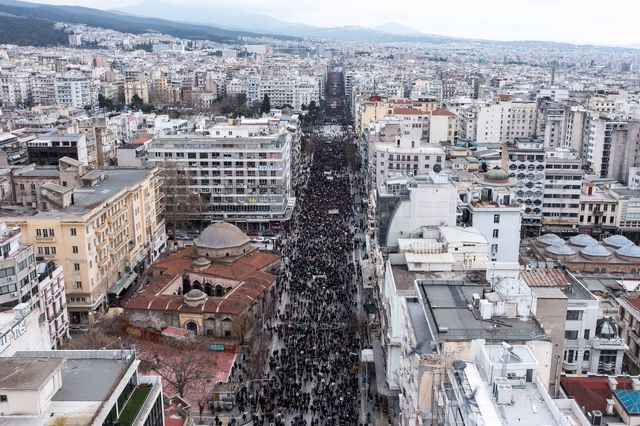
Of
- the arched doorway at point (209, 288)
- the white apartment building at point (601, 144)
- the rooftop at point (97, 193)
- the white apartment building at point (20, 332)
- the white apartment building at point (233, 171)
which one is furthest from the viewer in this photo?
the white apartment building at point (601, 144)

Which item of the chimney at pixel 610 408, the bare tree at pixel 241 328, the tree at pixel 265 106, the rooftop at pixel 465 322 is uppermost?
the rooftop at pixel 465 322

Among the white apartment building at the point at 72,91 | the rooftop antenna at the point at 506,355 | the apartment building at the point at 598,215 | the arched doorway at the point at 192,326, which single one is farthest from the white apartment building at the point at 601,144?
the white apartment building at the point at 72,91

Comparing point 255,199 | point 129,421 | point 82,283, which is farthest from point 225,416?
point 255,199

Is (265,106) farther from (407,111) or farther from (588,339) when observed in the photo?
(588,339)

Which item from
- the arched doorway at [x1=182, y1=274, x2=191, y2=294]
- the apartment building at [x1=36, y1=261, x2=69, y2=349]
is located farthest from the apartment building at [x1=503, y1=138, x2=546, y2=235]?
the apartment building at [x1=36, y1=261, x2=69, y2=349]

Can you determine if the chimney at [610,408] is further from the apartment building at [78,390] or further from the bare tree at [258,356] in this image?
the bare tree at [258,356]

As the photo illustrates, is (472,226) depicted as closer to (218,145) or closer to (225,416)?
(225,416)
